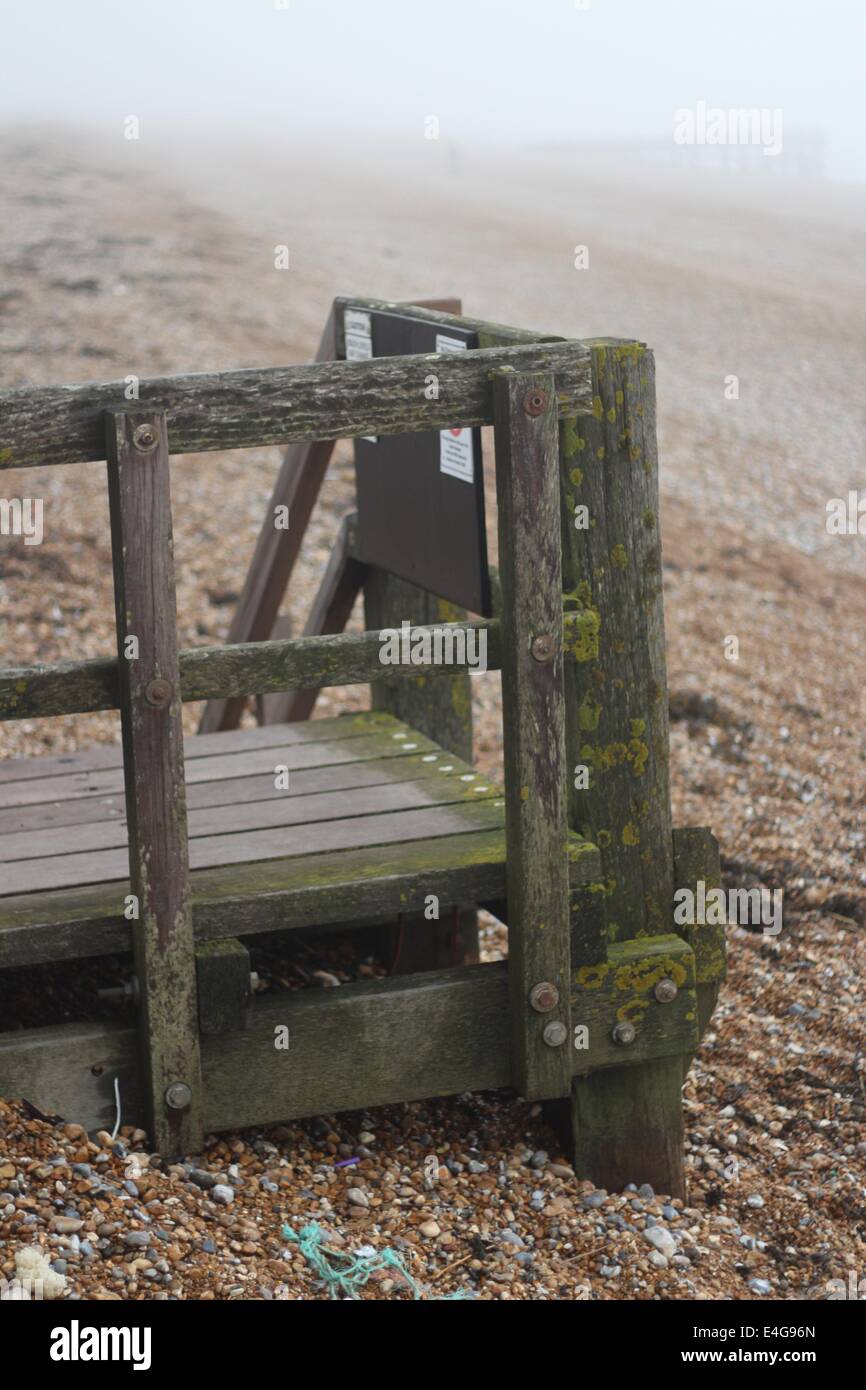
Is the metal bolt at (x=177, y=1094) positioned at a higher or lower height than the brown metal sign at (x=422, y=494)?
lower

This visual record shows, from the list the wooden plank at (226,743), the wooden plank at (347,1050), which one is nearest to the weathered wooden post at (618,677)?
the wooden plank at (347,1050)

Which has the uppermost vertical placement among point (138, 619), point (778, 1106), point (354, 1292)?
point (138, 619)

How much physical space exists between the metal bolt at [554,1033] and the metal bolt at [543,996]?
55 mm

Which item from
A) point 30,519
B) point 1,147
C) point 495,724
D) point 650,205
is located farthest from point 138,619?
point 650,205

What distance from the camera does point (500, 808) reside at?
15.9 ft

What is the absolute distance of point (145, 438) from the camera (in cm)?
364

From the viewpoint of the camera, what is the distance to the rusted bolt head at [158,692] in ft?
12.3

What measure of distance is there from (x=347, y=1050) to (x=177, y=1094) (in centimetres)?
47

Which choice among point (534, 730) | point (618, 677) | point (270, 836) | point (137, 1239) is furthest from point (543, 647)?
point (137, 1239)

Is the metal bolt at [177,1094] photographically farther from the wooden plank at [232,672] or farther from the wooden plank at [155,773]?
the wooden plank at [232,672]

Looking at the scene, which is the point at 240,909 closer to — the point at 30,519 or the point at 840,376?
the point at 30,519

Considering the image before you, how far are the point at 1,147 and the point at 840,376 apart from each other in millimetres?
28405

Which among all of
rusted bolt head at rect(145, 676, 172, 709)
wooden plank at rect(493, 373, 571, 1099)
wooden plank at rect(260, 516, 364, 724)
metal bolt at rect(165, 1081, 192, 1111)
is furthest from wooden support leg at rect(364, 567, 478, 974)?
rusted bolt head at rect(145, 676, 172, 709)

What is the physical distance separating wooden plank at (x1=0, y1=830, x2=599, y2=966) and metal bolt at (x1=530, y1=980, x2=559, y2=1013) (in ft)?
0.89
